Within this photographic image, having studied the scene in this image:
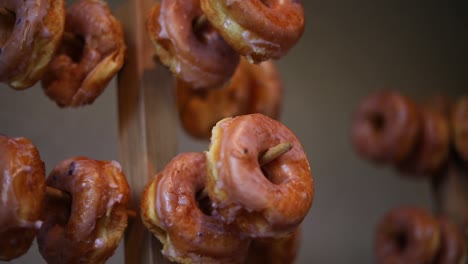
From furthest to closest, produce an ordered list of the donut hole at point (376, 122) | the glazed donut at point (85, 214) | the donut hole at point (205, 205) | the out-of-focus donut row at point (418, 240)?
the donut hole at point (376, 122) → the out-of-focus donut row at point (418, 240) → the donut hole at point (205, 205) → the glazed donut at point (85, 214)

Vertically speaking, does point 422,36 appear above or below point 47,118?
below

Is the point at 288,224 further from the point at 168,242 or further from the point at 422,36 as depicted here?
the point at 422,36

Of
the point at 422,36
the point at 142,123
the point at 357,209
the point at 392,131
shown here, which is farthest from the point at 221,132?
the point at 422,36

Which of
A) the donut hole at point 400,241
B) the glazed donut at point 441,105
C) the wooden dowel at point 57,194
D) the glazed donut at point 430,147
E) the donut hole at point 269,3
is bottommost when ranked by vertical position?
the donut hole at point 400,241

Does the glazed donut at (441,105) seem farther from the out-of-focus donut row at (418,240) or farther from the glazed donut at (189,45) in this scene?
the glazed donut at (189,45)

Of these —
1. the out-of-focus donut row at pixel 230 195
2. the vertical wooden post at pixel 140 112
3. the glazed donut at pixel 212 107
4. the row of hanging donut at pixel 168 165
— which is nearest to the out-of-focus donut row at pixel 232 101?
the glazed donut at pixel 212 107

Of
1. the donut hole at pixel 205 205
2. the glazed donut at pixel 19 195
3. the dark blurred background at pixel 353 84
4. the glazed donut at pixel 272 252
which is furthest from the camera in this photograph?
the dark blurred background at pixel 353 84

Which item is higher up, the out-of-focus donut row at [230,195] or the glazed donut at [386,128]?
the out-of-focus donut row at [230,195]
